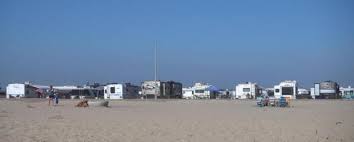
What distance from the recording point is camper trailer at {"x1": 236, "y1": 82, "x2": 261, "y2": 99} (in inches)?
2852

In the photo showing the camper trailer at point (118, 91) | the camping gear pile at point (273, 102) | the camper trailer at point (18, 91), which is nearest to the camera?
the camping gear pile at point (273, 102)

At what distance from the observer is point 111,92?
68.1m

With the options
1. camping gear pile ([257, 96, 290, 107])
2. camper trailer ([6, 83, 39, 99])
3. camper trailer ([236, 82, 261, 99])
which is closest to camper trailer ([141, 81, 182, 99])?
camper trailer ([236, 82, 261, 99])

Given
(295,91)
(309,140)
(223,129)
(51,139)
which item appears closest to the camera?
(51,139)

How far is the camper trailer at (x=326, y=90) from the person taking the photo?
→ 70562 mm

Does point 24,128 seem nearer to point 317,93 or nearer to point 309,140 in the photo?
point 309,140

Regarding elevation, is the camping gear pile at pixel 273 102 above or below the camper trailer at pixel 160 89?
below

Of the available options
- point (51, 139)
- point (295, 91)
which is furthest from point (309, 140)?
point (295, 91)

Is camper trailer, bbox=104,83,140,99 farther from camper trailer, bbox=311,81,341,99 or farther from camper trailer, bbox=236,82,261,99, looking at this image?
camper trailer, bbox=311,81,341,99

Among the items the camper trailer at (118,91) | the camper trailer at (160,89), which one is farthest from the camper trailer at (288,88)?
the camper trailer at (118,91)

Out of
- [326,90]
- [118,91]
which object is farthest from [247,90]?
[118,91]

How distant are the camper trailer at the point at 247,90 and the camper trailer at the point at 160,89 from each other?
9060 mm

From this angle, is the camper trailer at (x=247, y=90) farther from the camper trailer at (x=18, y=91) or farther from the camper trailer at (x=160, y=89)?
the camper trailer at (x=18, y=91)

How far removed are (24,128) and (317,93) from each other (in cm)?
6370
